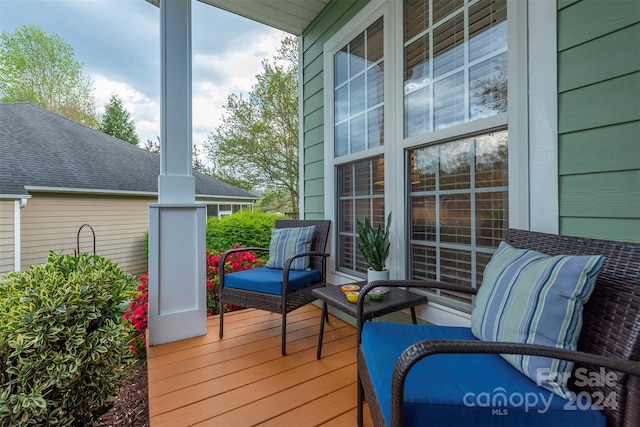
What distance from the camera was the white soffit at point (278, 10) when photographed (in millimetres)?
2873

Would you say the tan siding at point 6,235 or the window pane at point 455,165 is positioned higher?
the window pane at point 455,165

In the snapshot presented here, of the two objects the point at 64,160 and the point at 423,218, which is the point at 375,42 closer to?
the point at 423,218

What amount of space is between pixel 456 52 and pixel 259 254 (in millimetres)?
4887

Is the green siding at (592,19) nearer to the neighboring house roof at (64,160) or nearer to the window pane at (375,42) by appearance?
the window pane at (375,42)

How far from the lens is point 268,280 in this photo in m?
2.14

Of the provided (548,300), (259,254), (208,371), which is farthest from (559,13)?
(259,254)

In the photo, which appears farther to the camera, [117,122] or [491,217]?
[117,122]

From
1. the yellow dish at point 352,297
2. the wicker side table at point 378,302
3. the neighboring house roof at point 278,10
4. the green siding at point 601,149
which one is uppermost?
the neighboring house roof at point 278,10

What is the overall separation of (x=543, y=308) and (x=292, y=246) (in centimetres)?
194

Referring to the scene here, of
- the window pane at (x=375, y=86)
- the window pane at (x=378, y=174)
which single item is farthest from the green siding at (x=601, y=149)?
the window pane at (x=375, y=86)

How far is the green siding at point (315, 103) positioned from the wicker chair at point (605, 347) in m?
2.30

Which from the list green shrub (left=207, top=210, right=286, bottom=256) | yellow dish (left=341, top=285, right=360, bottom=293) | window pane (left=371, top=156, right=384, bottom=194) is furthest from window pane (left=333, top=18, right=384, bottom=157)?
green shrub (left=207, top=210, right=286, bottom=256)

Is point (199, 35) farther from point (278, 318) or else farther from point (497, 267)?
point (497, 267)

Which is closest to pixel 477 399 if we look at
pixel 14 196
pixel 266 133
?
pixel 14 196
